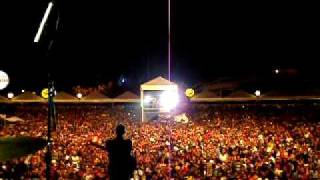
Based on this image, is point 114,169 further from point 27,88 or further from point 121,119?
point 27,88

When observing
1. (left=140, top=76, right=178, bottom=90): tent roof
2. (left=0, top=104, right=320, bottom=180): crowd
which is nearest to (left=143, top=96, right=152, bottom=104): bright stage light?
(left=140, top=76, right=178, bottom=90): tent roof

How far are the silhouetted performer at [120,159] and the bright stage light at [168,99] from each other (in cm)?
2016

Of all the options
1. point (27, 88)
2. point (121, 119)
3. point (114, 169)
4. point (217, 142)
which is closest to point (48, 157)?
point (114, 169)

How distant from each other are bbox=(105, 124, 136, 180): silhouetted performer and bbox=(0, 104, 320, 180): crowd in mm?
1903

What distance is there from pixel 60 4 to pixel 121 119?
2044cm

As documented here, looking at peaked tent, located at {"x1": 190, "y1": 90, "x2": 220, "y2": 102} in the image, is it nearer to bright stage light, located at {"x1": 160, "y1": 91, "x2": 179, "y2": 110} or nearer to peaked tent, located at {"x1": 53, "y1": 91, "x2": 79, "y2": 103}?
bright stage light, located at {"x1": 160, "y1": 91, "x2": 179, "y2": 110}

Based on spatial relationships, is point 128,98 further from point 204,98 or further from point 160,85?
point 160,85

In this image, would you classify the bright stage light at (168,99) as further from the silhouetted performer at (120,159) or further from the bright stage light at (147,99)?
the silhouetted performer at (120,159)

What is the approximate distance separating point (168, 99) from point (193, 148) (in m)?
9.82

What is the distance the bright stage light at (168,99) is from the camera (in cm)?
2530

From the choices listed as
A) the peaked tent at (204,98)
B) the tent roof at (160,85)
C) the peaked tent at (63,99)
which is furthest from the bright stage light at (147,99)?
the peaked tent at (63,99)

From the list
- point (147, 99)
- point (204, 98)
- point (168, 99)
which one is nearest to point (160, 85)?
point (168, 99)

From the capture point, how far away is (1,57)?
173 feet

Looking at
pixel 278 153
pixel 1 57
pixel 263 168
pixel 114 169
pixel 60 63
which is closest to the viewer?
pixel 114 169
